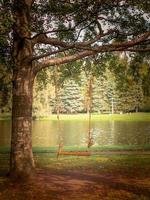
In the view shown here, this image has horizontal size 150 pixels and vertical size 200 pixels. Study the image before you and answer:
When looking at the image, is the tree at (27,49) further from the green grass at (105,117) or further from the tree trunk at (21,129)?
the green grass at (105,117)

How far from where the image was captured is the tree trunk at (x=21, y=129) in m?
12.8

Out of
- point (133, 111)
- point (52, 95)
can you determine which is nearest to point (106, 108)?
point (133, 111)

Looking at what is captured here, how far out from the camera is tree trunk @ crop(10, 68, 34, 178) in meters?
12.8

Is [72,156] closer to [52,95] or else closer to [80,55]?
[80,55]

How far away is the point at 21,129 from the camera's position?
12805mm

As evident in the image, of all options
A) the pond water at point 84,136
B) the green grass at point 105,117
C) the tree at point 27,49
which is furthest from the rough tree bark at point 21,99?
the green grass at point 105,117

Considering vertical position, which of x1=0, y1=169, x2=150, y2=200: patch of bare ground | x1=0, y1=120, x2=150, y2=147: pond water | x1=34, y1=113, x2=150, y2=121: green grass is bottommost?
x1=0, y1=120, x2=150, y2=147: pond water

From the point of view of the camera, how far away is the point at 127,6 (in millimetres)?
14484

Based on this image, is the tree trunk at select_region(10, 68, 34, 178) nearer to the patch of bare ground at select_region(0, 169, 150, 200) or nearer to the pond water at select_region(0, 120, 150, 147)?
the patch of bare ground at select_region(0, 169, 150, 200)

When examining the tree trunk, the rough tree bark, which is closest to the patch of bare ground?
the tree trunk

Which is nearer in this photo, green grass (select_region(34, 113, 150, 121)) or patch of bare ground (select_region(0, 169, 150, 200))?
patch of bare ground (select_region(0, 169, 150, 200))

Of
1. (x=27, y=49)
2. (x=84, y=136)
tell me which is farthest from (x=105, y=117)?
(x=27, y=49)

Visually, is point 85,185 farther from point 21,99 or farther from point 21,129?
point 21,99

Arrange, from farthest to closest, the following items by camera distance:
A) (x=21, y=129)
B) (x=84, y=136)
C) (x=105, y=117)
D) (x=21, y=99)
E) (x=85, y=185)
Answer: (x=105, y=117)
(x=84, y=136)
(x=21, y=99)
(x=21, y=129)
(x=85, y=185)
